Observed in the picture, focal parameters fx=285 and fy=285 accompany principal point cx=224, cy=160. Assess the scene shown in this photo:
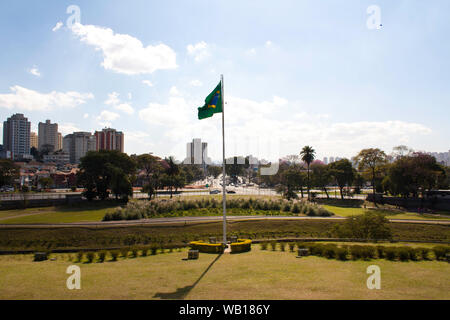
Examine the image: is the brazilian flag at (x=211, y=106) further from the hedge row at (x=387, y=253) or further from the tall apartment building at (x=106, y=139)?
the tall apartment building at (x=106, y=139)

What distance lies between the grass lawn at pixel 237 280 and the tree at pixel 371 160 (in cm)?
5405

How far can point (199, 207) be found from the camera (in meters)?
49.1

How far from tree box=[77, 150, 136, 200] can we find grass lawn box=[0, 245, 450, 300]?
4267 cm

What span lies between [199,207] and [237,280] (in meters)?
37.3

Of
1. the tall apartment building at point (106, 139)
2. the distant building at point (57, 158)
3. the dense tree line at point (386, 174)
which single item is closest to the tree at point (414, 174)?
the dense tree line at point (386, 174)

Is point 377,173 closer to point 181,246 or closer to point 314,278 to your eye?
point 181,246

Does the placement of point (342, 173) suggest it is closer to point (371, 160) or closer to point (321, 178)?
point (321, 178)

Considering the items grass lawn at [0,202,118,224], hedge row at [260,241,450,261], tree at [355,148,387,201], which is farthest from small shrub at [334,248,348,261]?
tree at [355,148,387,201]

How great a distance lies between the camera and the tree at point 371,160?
64.6 metres

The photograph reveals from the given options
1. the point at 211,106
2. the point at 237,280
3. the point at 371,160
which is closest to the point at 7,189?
the point at 211,106
